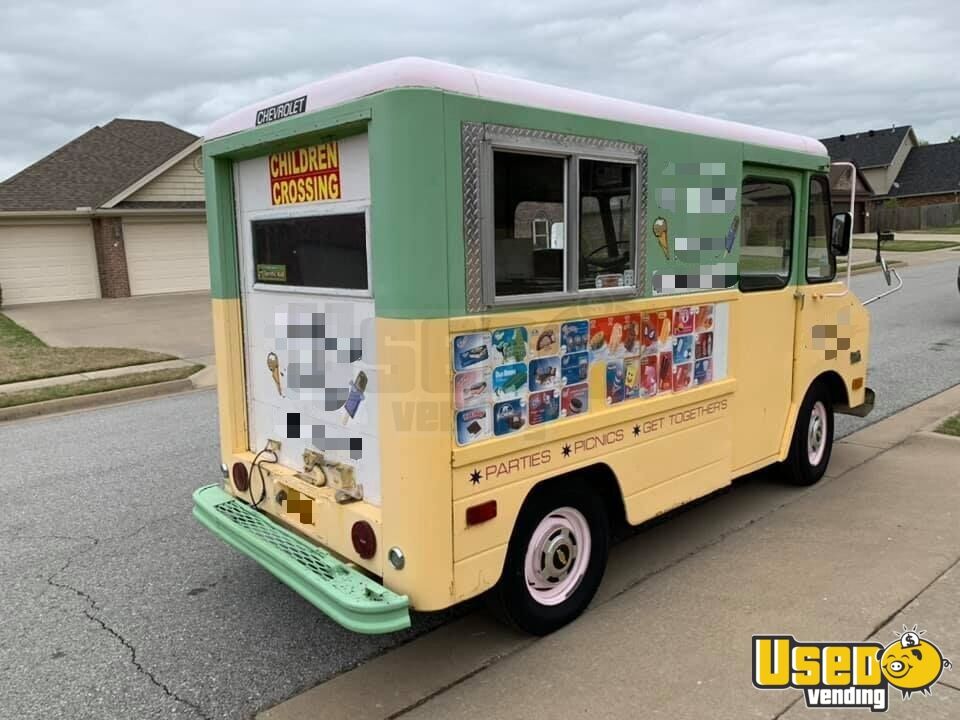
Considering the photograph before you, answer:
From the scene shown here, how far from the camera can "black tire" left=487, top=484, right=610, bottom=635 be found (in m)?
3.35

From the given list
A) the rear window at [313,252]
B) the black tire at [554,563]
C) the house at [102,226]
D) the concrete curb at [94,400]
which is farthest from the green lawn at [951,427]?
the house at [102,226]

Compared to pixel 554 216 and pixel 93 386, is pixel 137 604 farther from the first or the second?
pixel 93 386

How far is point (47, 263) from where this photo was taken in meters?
21.9

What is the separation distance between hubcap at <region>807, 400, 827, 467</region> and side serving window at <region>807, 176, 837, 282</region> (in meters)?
0.95

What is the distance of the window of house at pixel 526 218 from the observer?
307 centimetres

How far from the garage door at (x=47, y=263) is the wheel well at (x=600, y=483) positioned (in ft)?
73.6

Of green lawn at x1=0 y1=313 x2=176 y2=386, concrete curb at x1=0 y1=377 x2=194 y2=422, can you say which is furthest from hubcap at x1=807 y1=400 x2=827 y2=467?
green lawn at x1=0 y1=313 x2=176 y2=386

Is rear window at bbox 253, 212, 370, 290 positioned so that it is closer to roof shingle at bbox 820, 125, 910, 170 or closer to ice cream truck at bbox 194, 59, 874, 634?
ice cream truck at bbox 194, 59, 874, 634

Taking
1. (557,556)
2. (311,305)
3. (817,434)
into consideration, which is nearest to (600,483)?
(557,556)

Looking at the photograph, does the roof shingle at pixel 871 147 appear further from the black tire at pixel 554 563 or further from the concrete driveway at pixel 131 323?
the black tire at pixel 554 563

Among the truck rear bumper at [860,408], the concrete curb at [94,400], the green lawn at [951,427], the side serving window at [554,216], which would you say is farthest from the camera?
the concrete curb at [94,400]

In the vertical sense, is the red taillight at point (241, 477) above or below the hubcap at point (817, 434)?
above

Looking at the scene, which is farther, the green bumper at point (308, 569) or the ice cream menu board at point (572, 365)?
the ice cream menu board at point (572, 365)

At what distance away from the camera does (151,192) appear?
74.3 feet
